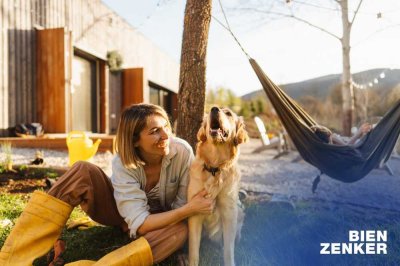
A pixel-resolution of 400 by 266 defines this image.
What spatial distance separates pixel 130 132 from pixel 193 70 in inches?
42.9

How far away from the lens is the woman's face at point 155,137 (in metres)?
1.62

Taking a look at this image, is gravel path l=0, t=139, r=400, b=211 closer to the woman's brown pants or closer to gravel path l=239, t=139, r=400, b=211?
gravel path l=239, t=139, r=400, b=211

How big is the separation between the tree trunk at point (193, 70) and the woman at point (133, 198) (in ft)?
2.63

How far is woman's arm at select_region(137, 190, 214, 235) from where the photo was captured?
5.12ft

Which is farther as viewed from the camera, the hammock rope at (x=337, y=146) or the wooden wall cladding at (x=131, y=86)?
the wooden wall cladding at (x=131, y=86)

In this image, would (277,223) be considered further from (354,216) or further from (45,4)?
(45,4)

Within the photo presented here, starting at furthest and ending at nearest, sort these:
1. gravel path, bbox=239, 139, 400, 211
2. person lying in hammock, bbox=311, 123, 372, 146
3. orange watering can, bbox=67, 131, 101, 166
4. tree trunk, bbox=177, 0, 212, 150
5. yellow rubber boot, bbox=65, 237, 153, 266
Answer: orange watering can, bbox=67, 131, 101, 166
gravel path, bbox=239, 139, 400, 211
person lying in hammock, bbox=311, 123, 372, 146
tree trunk, bbox=177, 0, 212, 150
yellow rubber boot, bbox=65, 237, 153, 266

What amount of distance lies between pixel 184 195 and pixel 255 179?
2.64m

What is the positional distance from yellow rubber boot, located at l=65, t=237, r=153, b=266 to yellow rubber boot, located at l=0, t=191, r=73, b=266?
19 centimetres

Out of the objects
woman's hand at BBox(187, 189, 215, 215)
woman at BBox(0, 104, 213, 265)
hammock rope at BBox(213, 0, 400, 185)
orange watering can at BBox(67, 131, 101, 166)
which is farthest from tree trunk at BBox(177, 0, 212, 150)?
orange watering can at BBox(67, 131, 101, 166)

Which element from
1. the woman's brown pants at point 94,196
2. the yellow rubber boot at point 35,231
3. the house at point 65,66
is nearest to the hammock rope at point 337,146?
the woman's brown pants at point 94,196

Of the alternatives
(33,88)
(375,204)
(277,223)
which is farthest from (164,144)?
(33,88)

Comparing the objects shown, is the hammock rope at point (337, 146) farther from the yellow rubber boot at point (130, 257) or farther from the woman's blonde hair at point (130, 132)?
the yellow rubber boot at point (130, 257)

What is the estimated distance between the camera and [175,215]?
1568 millimetres
